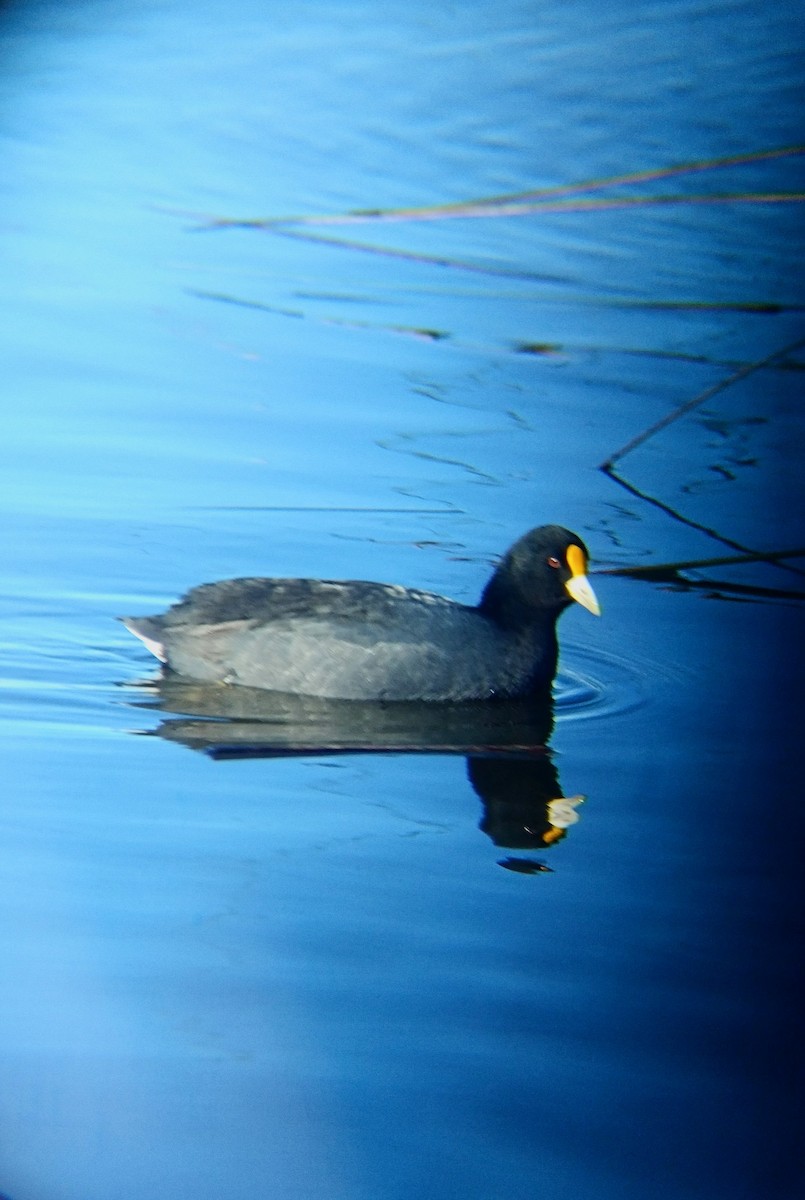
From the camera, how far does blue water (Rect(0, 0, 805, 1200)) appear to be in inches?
66.5

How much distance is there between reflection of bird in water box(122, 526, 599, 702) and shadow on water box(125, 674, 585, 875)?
0.10ft

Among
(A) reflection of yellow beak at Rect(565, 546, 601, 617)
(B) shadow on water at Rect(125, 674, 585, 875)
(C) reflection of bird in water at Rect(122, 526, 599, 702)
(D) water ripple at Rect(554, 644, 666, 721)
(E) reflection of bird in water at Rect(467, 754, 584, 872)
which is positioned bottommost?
(E) reflection of bird in water at Rect(467, 754, 584, 872)

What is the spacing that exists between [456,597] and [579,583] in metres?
0.47

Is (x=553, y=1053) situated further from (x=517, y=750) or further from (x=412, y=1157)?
(x=517, y=750)

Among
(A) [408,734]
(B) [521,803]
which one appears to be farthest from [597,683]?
(B) [521,803]

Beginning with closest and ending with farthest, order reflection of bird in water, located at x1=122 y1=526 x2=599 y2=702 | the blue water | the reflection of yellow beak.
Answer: the blue water, reflection of bird in water, located at x1=122 y1=526 x2=599 y2=702, the reflection of yellow beak

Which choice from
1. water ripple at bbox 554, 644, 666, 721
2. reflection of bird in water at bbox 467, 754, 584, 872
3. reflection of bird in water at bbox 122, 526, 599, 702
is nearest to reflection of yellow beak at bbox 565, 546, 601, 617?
reflection of bird in water at bbox 122, 526, 599, 702

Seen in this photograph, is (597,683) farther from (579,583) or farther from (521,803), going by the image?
(521,803)

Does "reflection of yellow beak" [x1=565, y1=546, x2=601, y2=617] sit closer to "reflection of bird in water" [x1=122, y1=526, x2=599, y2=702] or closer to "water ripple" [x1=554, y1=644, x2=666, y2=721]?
"reflection of bird in water" [x1=122, y1=526, x2=599, y2=702]

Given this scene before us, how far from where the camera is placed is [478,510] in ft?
12.8

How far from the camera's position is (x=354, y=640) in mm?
2838

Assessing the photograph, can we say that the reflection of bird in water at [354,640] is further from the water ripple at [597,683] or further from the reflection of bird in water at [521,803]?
the reflection of bird in water at [521,803]

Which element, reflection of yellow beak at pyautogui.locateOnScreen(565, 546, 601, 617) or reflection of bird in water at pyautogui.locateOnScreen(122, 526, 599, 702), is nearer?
reflection of bird in water at pyautogui.locateOnScreen(122, 526, 599, 702)

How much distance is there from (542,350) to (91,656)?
2.16 meters
